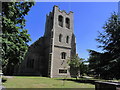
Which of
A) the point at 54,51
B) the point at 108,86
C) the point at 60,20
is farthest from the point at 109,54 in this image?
the point at 60,20

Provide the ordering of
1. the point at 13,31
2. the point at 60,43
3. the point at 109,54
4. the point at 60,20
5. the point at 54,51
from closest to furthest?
the point at 13,31 < the point at 109,54 < the point at 54,51 < the point at 60,43 < the point at 60,20

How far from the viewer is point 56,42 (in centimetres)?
3147

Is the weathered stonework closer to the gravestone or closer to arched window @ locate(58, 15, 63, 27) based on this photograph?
arched window @ locate(58, 15, 63, 27)

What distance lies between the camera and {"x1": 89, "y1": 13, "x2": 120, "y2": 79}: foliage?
12.9 m

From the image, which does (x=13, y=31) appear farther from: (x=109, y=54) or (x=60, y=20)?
(x=60, y=20)

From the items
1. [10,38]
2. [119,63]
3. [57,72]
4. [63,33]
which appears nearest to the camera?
[10,38]

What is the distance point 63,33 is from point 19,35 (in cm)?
2520

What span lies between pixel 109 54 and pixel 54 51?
58.8ft

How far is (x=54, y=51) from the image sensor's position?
30578 millimetres

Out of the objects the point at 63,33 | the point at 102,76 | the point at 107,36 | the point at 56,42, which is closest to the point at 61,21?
the point at 63,33

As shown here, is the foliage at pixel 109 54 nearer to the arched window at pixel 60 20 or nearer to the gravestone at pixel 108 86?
the gravestone at pixel 108 86

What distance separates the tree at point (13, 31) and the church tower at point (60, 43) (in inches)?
822

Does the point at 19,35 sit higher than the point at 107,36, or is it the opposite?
the point at 107,36

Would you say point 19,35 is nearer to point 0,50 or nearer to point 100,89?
point 0,50
